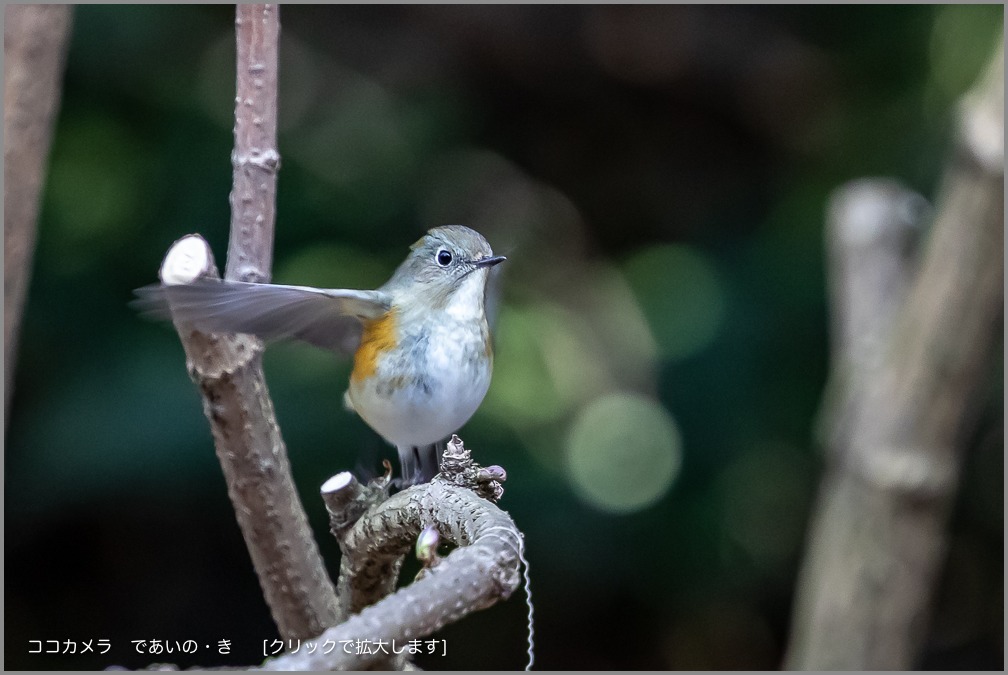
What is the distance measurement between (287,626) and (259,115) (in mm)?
919

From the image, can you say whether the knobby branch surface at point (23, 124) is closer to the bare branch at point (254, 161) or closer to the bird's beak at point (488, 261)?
the bare branch at point (254, 161)

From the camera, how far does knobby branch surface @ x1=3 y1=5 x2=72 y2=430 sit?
5.98ft

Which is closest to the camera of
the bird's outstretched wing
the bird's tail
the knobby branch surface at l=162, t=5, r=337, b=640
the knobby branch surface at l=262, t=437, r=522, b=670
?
the knobby branch surface at l=262, t=437, r=522, b=670

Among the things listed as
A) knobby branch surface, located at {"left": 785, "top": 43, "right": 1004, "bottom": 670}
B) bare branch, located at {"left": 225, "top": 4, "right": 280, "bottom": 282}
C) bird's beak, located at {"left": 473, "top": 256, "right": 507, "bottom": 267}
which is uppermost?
bare branch, located at {"left": 225, "top": 4, "right": 280, "bottom": 282}

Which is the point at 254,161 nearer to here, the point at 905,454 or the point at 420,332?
the point at 420,332

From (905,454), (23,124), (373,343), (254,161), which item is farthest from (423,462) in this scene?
(905,454)

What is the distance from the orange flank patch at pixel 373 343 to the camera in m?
1.81

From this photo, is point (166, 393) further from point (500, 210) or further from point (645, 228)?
point (645, 228)

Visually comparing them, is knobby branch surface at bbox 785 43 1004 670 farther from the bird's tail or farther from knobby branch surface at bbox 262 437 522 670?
knobby branch surface at bbox 262 437 522 670

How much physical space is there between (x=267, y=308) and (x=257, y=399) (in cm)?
15

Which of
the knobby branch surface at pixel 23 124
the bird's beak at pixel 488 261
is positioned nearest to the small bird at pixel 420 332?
the bird's beak at pixel 488 261

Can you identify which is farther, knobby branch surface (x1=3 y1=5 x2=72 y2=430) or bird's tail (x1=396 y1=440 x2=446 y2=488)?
bird's tail (x1=396 y1=440 x2=446 y2=488)

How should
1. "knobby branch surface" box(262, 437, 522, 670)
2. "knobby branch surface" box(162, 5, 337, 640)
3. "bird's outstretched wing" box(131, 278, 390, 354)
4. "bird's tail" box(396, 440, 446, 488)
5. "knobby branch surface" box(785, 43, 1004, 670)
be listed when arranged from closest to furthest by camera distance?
1. "knobby branch surface" box(262, 437, 522, 670)
2. "bird's outstretched wing" box(131, 278, 390, 354)
3. "knobby branch surface" box(162, 5, 337, 640)
4. "bird's tail" box(396, 440, 446, 488)
5. "knobby branch surface" box(785, 43, 1004, 670)

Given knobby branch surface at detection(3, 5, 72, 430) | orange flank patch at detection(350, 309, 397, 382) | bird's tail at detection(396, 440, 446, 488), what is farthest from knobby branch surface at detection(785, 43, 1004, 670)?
knobby branch surface at detection(3, 5, 72, 430)
